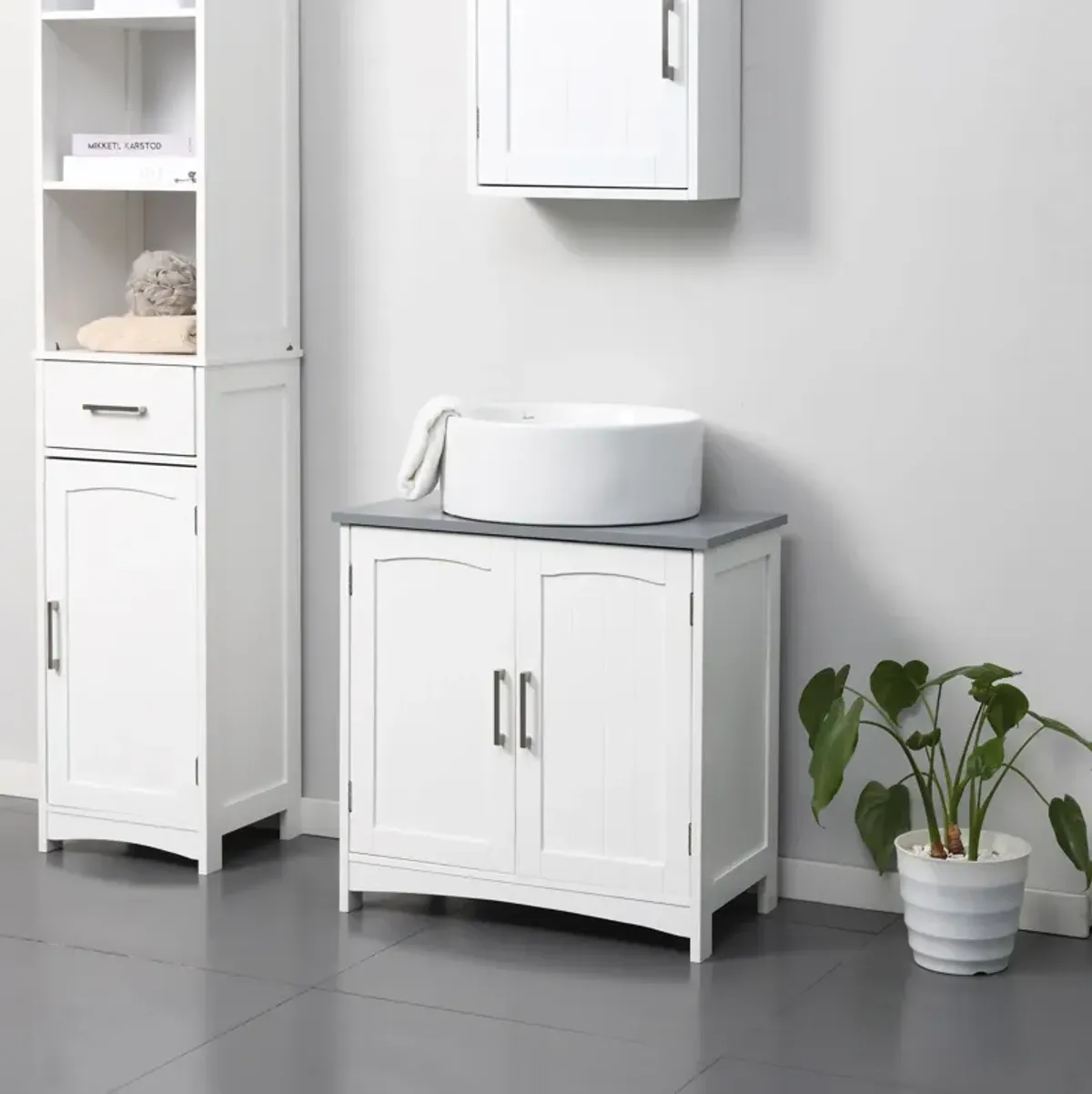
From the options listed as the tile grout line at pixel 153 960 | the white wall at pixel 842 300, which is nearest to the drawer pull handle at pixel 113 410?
the white wall at pixel 842 300

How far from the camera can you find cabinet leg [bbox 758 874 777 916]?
3.42m

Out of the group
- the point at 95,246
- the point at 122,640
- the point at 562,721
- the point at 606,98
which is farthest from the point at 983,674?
the point at 95,246

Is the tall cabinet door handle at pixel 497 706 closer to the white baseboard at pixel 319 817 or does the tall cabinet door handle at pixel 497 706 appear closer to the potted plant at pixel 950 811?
the potted plant at pixel 950 811

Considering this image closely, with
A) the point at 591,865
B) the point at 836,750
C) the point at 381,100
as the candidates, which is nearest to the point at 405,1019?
the point at 591,865

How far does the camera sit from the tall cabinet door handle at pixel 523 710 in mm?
3234

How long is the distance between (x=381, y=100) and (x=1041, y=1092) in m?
2.18

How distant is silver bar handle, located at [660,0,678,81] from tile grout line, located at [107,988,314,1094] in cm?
160

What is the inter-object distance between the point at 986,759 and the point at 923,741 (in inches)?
6.2

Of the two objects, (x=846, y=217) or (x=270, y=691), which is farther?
(x=270, y=691)

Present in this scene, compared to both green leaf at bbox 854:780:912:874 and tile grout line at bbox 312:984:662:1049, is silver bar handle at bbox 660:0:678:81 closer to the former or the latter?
green leaf at bbox 854:780:912:874

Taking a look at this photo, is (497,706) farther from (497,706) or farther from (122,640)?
(122,640)

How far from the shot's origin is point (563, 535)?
3.17 meters

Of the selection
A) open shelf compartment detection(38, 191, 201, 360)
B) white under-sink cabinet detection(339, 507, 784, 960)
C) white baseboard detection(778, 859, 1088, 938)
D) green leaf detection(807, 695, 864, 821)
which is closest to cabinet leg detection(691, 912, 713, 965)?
white under-sink cabinet detection(339, 507, 784, 960)

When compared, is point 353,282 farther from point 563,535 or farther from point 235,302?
point 563,535
